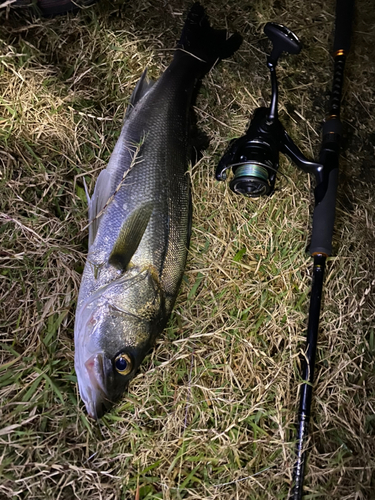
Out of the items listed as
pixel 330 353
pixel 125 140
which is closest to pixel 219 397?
pixel 330 353

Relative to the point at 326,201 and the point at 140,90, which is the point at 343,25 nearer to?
the point at 326,201

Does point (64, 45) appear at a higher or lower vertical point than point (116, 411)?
higher

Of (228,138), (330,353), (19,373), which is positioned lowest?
(330,353)

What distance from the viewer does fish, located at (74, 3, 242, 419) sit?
210cm

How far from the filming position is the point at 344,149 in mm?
3086

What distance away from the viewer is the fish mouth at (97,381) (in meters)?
2.05

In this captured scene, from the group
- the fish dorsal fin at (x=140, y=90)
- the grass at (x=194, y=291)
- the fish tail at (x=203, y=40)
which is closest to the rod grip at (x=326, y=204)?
the grass at (x=194, y=291)

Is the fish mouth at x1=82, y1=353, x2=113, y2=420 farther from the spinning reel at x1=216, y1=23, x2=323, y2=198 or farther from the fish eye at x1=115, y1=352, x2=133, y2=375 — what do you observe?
A: the spinning reel at x1=216, y1=23, x2=323, y2=198

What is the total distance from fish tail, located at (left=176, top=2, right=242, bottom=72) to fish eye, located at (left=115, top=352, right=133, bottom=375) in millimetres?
2104

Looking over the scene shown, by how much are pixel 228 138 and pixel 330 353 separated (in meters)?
1.79

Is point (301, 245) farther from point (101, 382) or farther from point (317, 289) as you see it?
point (101, 382)

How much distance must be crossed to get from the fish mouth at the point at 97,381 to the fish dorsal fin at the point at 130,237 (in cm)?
53

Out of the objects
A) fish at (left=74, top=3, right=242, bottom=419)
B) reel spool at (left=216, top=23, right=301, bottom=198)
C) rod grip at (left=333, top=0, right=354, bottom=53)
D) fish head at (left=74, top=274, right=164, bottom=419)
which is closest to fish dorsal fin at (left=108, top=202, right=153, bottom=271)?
fish at (left=74, top=3, right=242, bottom=419)

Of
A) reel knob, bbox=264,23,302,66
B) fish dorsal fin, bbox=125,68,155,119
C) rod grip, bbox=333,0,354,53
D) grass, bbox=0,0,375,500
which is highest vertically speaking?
reel knob, bbox=264,23,302,66
